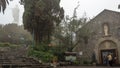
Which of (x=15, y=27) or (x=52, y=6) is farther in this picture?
(x=15, y=27)

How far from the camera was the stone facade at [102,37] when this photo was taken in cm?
3234

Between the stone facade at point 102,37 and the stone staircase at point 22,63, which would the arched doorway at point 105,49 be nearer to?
the stone facade at point 102,37

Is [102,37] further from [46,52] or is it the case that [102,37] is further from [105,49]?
[46,52]

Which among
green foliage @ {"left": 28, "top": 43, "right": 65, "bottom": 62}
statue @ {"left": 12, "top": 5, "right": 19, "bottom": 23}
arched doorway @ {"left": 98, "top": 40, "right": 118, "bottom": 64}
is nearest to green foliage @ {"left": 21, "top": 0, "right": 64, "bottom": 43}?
green foliage @ {"left": 28, "top": 43, "right": 65, "bottom": 62}

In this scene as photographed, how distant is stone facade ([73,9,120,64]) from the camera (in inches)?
1273

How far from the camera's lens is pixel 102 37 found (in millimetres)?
33562

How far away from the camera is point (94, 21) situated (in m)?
34.5

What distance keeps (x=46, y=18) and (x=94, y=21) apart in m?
8.99

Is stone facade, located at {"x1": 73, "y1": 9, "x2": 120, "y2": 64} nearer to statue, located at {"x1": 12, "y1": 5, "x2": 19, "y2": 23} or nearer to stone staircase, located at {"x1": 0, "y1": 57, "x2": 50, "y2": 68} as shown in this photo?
stone staircase, located at {"x1": 0, "y1": 57, "x2": 50, "y2": 68}

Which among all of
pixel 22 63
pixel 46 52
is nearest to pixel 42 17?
pixel 46 52

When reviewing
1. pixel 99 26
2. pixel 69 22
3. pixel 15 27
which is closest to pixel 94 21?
pixel 99 26

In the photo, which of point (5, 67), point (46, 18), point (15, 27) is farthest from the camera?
point (15, 27)

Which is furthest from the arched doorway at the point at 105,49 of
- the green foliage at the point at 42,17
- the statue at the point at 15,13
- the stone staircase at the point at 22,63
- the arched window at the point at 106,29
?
the statue at the point at 15,13

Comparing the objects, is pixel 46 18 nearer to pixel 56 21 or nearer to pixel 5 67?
pixel 56 21
